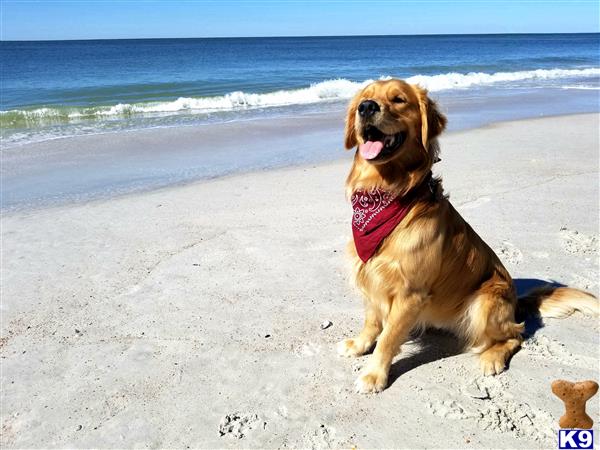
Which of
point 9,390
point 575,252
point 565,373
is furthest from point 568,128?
point 9,390

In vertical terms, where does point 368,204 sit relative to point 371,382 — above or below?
above

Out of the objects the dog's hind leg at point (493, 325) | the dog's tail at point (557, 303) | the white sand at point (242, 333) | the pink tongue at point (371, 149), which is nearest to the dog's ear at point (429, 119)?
the pink tongue at point (371, 149)

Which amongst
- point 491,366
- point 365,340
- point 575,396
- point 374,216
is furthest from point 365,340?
point 575,396

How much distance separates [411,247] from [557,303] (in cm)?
151

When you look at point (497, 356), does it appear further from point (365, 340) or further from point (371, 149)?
point (371, 149)

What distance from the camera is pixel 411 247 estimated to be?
3041 mm

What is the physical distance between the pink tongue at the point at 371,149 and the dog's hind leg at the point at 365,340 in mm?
1097

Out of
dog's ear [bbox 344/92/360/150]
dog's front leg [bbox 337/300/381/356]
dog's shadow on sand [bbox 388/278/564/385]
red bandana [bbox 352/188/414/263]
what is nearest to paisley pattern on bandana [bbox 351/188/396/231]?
red bandana [bbox 352/188/414/263]

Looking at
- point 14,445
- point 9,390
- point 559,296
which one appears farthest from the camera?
point 559,296

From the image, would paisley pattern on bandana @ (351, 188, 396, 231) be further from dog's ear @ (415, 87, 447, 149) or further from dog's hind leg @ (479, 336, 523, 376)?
dog's hind leg @ (479, 336, 523, 376)

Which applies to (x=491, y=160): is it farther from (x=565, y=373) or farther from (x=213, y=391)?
(x=213, y=391)

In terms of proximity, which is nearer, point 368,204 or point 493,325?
point 368,204

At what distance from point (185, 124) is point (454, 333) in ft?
35.8

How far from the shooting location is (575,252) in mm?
4941
